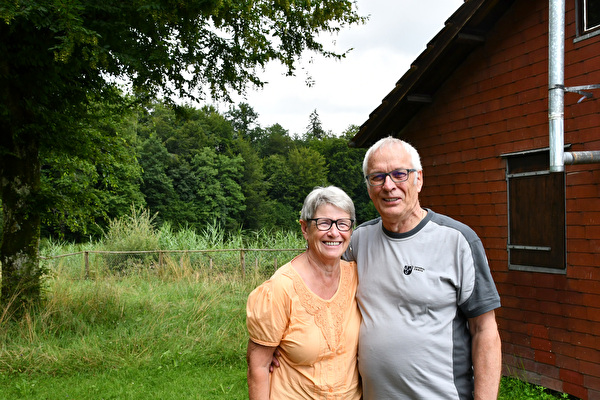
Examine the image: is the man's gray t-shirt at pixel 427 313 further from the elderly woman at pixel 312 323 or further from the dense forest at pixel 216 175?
the dense forest at pixel 216 175

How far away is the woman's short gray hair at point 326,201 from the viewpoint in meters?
2.41

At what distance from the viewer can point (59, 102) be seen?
26.7 feet

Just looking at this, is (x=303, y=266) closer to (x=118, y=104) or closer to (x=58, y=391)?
(x=58, y=391)

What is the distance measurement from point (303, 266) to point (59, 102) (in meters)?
7.12

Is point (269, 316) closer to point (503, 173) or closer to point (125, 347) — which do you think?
point (503, 173)

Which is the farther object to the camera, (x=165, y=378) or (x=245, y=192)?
(x=245, y=192)

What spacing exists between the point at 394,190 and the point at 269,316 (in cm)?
82

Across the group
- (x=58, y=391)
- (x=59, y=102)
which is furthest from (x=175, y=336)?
(x=59, y=102)

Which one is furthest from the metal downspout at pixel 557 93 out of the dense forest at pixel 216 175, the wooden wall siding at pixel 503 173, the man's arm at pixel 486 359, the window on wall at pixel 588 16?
the dense forest at pixel 216 175

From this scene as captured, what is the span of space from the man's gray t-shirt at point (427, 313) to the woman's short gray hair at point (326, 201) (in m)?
0.30

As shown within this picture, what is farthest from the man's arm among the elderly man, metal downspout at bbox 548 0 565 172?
metal downspout at bbox 548 0 565 172

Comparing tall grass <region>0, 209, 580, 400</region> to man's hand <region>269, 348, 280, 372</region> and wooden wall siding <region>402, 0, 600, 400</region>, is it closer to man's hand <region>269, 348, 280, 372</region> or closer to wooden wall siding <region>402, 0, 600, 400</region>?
wooden wall siding <region>402, 0, 600, 400</region>

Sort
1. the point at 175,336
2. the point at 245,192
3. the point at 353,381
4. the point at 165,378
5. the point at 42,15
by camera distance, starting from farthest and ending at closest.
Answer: the point at 245,192, the point at 175,336, the point at 165,378, the point at 42,15, the point at 353,381

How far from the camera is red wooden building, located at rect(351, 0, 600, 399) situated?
5852mm
